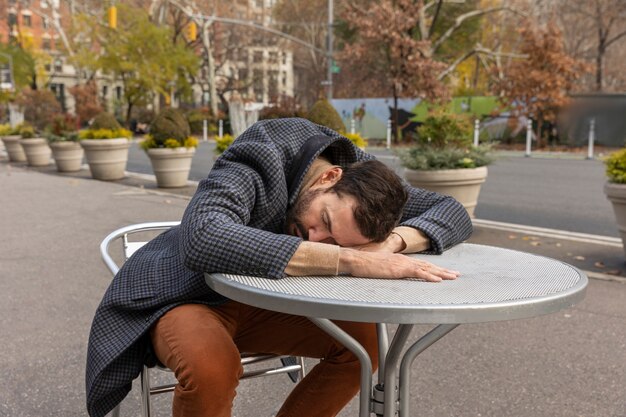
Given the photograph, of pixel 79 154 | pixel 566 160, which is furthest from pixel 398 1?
pixel 79 154

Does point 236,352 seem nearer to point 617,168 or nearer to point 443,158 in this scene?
point 617,168

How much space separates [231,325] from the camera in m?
1.93

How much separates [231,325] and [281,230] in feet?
1.06

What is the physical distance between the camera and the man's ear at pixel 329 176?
1846 millimetres

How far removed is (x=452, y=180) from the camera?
6.32 meters

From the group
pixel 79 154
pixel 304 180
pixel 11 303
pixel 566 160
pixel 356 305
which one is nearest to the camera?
pixel 356 305

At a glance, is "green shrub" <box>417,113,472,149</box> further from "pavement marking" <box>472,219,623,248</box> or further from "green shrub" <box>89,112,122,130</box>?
"green shrub" <box>89,112,122,130</box>

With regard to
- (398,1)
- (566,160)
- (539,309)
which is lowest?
(566,160)

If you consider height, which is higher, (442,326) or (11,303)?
(442,326)

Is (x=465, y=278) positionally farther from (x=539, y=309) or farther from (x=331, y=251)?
(x=331, y=251)

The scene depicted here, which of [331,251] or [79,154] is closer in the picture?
[331,251]

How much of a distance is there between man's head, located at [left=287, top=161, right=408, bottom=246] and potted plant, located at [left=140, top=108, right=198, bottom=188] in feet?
30.5

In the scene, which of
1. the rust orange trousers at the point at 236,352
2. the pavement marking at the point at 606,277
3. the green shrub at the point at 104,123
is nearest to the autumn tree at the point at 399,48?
the green shrub at the point at 104,123

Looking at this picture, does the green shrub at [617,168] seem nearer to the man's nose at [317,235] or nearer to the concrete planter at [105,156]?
the man's nose at [317,235]
